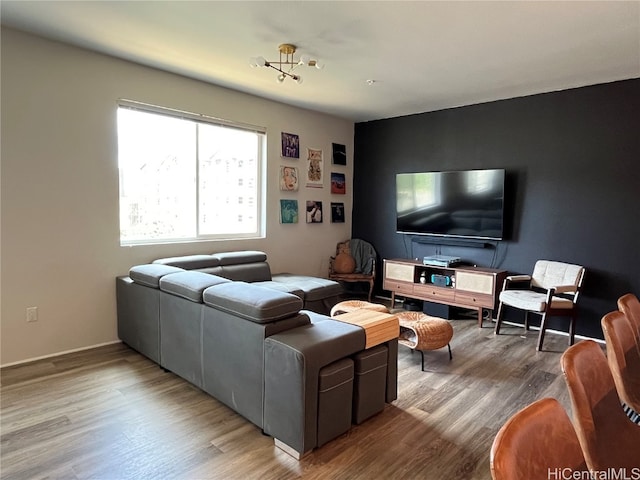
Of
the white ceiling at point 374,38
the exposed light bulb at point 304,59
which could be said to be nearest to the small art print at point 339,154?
the white ceiling at point 374,38

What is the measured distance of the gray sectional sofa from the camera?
79.6 inches

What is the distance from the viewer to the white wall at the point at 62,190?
3.02 metres

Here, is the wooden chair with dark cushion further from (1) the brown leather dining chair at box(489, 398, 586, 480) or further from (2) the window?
(1) the brown leather dining chair at box(489, 398, 586, 480)

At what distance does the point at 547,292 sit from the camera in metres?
3.96

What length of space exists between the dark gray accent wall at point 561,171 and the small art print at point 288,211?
1.70m

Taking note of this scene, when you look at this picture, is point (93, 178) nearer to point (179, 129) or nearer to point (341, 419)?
point (179, 129)

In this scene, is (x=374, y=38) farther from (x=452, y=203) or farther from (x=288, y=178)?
(x=452, y=203)

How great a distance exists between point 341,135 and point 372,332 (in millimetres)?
3992

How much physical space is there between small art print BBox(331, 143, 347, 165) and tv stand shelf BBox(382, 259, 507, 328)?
1612 mm

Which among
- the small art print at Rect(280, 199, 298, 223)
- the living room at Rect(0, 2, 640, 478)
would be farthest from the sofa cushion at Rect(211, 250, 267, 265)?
the small art print at Rect(280, 199, 298, 223)

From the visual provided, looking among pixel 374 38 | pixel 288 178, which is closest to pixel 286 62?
pixel 374 38

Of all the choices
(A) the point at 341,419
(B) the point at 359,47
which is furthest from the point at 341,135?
(A) the point at 341,419

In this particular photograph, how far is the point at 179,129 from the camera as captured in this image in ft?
13.4

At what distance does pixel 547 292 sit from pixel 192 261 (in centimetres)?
351
